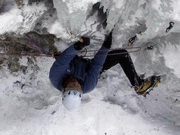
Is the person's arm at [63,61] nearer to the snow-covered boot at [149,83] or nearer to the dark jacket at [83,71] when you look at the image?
the dark jacket at [83,71]

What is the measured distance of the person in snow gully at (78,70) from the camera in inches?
151

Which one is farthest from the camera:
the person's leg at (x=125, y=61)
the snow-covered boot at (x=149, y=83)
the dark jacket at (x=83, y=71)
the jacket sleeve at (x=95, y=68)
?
the snow-covered boot at (x=149, y=83)

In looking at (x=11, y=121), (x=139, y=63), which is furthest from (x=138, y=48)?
(x=11, y=121)

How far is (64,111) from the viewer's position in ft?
17.7

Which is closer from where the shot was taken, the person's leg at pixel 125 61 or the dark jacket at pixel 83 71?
the dark jacket at pixel 83 71

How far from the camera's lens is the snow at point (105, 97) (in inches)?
164

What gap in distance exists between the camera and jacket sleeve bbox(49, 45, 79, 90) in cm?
373

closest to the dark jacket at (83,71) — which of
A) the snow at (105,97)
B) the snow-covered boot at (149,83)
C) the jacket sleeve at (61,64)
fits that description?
the jacket sleeve at (61,64)

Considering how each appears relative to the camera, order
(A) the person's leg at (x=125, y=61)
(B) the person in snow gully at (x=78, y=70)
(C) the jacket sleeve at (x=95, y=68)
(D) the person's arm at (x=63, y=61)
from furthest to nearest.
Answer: (A) the person's leg at (x=125, y=61), (C) the jacket sleeve at (x=95, y=68), (B) the person in snow gully at (x=78, y=70), (D) the person's arm at (x=63, y=61)

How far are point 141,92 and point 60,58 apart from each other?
175cm

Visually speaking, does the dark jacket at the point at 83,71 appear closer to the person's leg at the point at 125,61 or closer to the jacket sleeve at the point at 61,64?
the jacket sleeve at the point at 61,64

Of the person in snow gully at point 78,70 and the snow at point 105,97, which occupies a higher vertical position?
the person in snow gully at point 78,70

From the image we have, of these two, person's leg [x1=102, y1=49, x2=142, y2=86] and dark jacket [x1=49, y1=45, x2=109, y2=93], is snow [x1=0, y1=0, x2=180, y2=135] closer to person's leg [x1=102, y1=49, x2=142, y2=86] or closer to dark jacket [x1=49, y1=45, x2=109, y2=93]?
person's leg [x1=102, y1=49, x2=142, y2=86]

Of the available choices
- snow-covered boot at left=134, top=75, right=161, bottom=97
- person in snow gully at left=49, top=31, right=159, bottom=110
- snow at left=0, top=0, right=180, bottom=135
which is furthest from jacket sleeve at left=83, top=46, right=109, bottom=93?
snow-covered boot at left=134, top=75, right=161, bottom=97
